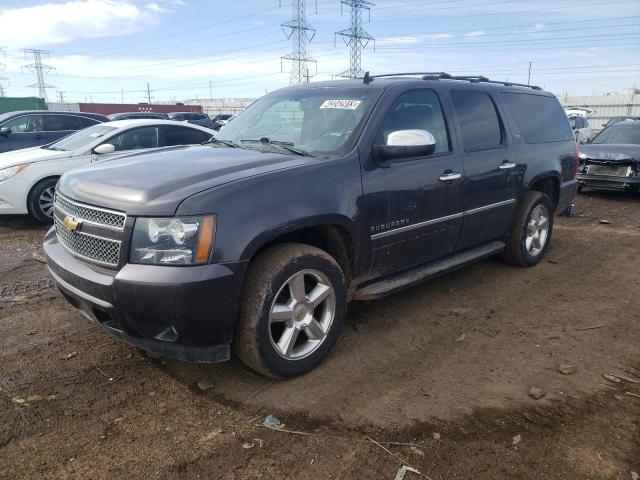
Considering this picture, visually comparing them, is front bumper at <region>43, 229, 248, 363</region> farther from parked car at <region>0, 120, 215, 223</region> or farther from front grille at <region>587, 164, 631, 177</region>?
front grille at <region>587, 164, 631, 177</region>

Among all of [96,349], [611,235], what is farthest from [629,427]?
[611,235]

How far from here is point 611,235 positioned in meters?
7.25

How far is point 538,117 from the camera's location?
5508 millimetres

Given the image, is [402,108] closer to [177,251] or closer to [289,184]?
[289,184]

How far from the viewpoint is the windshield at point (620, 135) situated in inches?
414

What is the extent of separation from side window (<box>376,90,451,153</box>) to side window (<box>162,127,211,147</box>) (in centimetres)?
518

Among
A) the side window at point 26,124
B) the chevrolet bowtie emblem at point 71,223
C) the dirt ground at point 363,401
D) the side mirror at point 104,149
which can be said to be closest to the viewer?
the dirt ground at point 363,401

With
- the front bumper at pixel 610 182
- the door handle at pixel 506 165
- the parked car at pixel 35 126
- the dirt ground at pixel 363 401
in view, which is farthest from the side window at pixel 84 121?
the front bumper at pixel 610 182

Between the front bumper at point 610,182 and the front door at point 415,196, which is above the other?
the front door at point 415,196

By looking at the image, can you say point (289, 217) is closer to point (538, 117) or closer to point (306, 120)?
point (306, 120)

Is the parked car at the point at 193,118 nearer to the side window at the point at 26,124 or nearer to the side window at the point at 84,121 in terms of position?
the side window at the point at 84,121

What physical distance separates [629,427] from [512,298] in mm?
2014

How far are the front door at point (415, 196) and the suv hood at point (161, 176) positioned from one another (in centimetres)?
62

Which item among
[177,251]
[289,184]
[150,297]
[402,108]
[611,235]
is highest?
[402,108]
